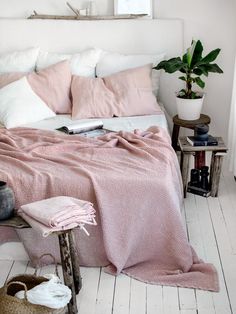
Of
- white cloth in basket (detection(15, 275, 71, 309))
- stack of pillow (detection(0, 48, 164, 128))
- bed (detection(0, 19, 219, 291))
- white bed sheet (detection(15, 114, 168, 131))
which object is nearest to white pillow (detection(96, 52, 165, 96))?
stack of pillow (detection(0, 48, 164, 128))

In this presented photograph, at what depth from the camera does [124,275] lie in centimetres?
275

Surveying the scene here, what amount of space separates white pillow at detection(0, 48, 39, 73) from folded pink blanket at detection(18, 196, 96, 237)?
215cm

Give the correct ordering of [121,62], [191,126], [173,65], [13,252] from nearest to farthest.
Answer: [13,252] → [173,65] → [191,126] → [121,62]

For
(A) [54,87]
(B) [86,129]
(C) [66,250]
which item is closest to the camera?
(C) [66,250]

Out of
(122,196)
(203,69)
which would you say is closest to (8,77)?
(203,69)

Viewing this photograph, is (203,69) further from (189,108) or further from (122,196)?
(122,196)

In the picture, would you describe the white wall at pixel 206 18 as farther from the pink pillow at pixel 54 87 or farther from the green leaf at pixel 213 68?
the pink pillow at pixel 54 87

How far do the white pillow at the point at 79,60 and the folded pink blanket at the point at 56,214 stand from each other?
2.04 m

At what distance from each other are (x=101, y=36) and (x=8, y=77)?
34.8 inches

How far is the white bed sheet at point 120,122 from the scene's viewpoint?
370 centimetres

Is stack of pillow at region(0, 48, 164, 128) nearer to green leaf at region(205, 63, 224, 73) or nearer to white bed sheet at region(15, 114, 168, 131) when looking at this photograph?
white bed sheet at region(15, 114, 168, 131)

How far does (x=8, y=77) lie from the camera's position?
4.08 m

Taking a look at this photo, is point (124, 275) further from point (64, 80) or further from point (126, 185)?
point (64, 80)

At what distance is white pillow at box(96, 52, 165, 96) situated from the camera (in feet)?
13.8
